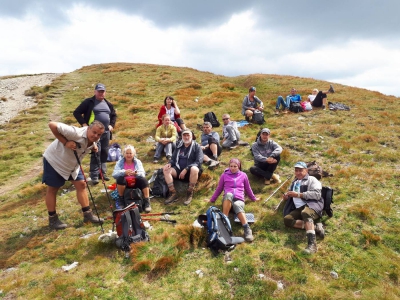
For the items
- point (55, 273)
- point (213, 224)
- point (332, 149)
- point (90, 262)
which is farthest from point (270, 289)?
point (332, 149)

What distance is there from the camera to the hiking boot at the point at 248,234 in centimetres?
683

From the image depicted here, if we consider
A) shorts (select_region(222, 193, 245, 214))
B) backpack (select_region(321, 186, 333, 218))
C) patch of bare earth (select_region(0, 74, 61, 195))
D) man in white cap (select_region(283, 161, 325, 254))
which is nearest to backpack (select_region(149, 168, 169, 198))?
shorts (select_region(222, 193, 245, 214))

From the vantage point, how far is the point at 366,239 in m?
6.59

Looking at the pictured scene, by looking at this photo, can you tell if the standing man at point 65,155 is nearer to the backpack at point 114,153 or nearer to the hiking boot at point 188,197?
the hiking boot at point 188,197

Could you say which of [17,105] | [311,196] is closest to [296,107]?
[311,196]

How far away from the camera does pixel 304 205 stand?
7262mm

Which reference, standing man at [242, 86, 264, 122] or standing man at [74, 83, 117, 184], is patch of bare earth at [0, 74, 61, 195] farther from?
standing man at [242, 86, 264, 122]

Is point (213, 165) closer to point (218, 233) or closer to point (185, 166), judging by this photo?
point (185, 166)

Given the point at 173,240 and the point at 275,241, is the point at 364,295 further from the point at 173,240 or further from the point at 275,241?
the point at 173,240

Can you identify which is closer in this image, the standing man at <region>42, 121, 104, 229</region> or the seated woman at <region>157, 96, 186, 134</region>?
the standing man at <region>42, 121, 104, 229</region>

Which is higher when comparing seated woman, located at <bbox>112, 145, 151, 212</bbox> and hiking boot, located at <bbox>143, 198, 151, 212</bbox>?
seated woman, located at <bbox>112, 145, 151, 212</bbox>

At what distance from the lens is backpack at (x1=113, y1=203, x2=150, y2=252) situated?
661cm

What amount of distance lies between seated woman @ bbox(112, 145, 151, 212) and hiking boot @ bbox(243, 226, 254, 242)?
126 inches

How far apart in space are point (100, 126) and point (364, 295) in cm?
684
